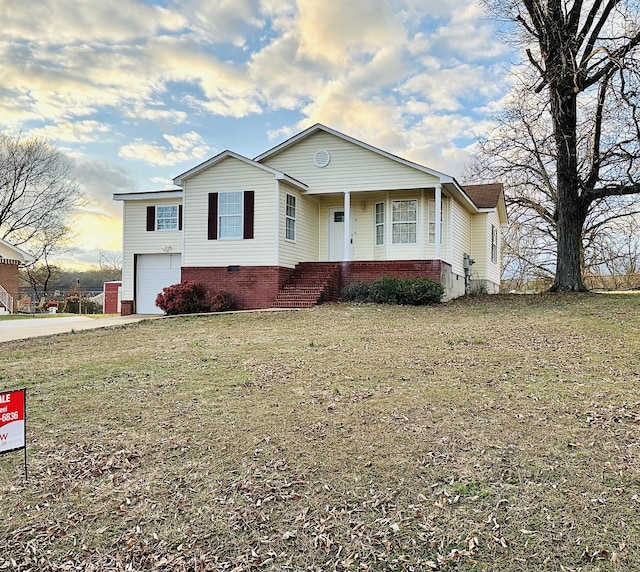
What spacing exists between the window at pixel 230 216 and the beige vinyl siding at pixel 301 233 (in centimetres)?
138

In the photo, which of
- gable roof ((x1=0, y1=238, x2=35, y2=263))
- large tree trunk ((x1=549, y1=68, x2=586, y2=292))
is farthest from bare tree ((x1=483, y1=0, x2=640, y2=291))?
gable roof ((x1=0, y1=238, x2=35, y2=263))

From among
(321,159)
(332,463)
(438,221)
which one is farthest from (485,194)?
(332,463)

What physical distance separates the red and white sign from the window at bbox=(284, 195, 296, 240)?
13094mm

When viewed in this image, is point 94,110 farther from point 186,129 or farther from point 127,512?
point 127,512

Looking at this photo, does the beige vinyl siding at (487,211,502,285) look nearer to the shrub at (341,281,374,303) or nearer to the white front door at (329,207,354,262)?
the white front door at (329,207,354,262)

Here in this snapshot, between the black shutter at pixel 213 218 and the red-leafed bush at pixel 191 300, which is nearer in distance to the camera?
the red-leafed bush at pixel 191 300

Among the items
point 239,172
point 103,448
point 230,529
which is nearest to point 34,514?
point 103,448

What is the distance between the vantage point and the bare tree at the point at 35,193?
34375 mm

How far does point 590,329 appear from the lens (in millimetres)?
10016

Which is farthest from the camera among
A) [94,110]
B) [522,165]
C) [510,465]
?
[522,165]

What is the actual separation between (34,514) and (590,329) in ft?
31.5

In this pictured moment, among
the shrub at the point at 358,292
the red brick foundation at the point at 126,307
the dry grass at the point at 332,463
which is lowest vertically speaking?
the dry grass at the point at 332,463

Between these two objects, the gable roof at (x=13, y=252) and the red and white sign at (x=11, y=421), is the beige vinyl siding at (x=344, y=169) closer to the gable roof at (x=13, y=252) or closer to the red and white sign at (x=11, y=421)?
the red and white sign at (x=11, y=421)

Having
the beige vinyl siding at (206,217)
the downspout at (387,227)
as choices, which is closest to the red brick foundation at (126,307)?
the beige vinyl siding at (206,217)
